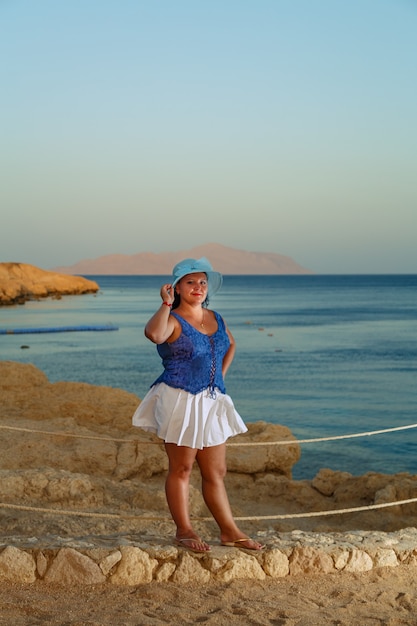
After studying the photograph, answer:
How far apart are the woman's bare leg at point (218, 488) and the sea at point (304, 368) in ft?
4.20

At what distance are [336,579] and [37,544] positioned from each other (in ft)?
5.90

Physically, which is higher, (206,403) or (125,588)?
(206,403)

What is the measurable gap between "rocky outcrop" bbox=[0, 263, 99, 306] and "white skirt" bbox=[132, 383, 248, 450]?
62092 mm

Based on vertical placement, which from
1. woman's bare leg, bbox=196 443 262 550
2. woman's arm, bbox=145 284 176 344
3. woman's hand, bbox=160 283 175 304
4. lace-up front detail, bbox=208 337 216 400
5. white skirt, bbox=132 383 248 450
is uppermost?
woman's hand, bbox=160 283 175 304

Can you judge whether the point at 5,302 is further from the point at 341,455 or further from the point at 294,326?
the point at 341,455

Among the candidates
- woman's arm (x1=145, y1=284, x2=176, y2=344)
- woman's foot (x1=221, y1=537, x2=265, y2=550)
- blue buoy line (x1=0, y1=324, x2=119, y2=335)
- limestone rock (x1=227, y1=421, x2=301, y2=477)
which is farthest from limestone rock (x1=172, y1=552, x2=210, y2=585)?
blue buoy line (x1=0, y1=324, x2=119, y2=335)

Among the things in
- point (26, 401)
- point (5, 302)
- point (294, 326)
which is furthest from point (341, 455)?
point (5, 302)

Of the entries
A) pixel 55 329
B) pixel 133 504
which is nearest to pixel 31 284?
pixel 55 329

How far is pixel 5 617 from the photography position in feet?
13.3

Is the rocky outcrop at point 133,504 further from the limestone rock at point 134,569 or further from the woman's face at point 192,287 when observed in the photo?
the woman's face at point 192,287

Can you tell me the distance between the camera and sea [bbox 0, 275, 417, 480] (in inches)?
606

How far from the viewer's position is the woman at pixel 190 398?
179 inches

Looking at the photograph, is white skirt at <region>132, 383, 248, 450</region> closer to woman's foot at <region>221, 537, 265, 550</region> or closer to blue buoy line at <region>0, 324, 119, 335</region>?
woman's foot at <region>221, 537, 265, 550</region>

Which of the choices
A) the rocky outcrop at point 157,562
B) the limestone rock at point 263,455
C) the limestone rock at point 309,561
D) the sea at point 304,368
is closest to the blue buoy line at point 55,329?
the sea at point 304,368
